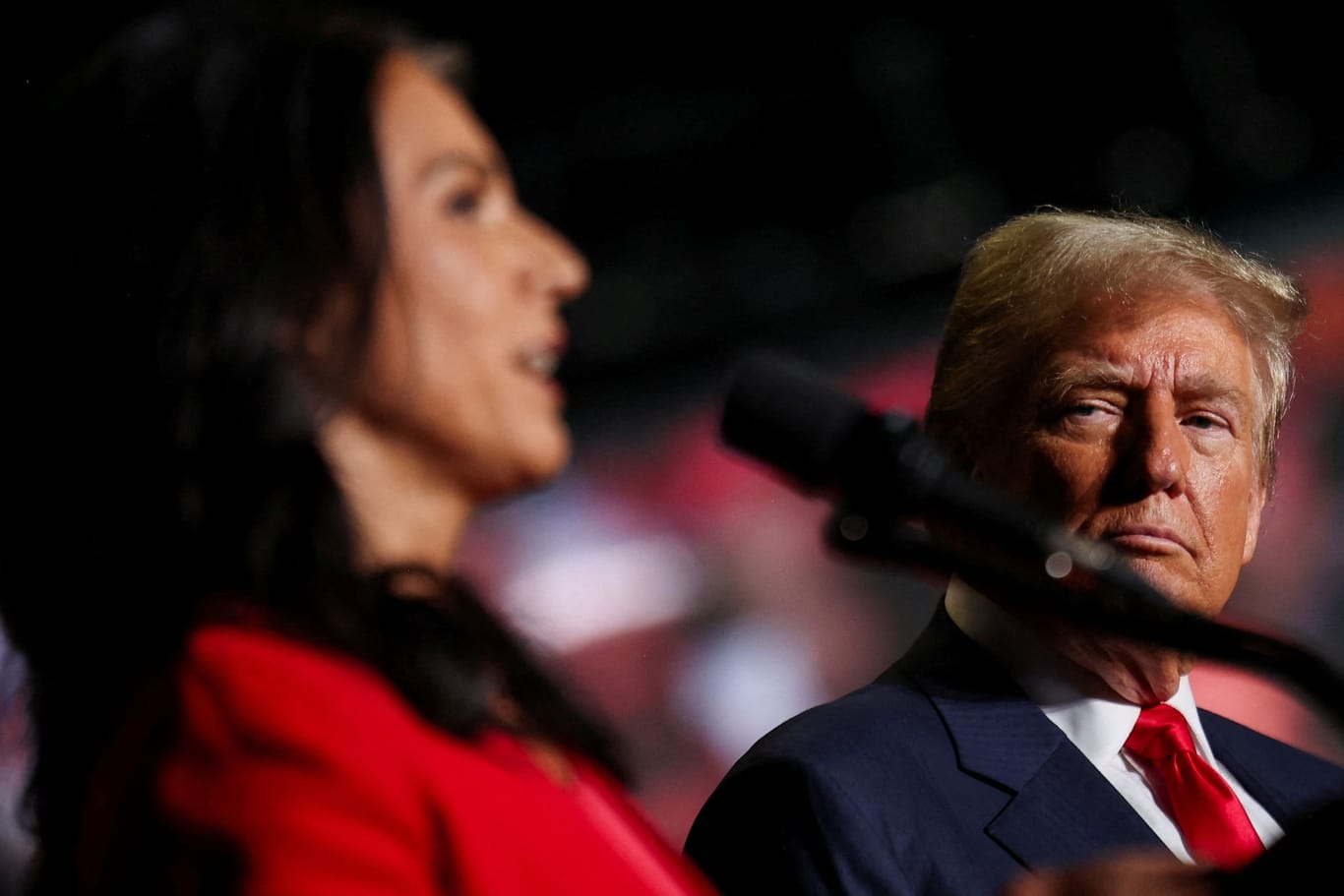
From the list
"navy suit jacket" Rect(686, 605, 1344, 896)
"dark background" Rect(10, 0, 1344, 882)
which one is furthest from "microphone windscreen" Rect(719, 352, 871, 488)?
"dark background" Rect(10, 0, 1344, 882)

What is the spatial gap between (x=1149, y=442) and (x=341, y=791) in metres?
0.96

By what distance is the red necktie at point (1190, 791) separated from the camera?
1.35m

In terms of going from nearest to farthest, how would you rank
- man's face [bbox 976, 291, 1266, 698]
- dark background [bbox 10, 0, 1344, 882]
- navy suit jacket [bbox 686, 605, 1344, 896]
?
navy suit jacket [bbox 686, 605, 1344, 896] < man's face [bbox 976, 291, 1266, 698] < dark background [bbox 10, 0, 1344, 882]

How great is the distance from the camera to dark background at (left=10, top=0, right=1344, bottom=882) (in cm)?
412

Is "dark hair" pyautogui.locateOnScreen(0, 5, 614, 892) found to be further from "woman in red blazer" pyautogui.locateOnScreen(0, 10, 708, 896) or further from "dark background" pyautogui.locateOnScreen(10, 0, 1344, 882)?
"dark background" pyautogui.locateOnScreen(10, 0, 1344, 882)

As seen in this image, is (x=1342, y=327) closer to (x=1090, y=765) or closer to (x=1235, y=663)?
(x=1090, y=765)

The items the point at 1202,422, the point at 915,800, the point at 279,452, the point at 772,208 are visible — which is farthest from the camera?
the point at 772,208

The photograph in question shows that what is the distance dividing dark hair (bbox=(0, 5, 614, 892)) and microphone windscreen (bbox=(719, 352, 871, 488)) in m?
0.20

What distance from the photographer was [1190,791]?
1.38 m

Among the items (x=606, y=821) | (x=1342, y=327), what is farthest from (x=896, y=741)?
(x=1342, y=327)

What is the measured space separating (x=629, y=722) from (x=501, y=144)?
1.67 meters

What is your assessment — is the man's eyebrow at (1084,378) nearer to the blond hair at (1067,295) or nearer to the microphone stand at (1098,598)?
the blond hair at (1067,295)

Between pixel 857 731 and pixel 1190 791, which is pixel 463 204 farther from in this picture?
pixel 1190 791

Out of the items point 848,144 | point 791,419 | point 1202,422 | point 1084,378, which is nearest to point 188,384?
point 791,419
